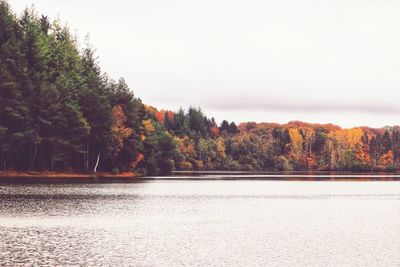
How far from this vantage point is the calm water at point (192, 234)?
21.1 meters

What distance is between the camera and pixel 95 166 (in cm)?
10275

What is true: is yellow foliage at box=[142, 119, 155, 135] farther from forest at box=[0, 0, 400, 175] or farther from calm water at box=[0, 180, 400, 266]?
calm water at box=[0, 180, 400, 266]

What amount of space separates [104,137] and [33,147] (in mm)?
14160

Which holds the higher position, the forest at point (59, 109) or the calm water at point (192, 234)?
the forest at point (59, 109)

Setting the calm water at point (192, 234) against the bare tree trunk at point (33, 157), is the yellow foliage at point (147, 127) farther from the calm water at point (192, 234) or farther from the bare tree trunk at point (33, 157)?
the calm water at point (192, 234)

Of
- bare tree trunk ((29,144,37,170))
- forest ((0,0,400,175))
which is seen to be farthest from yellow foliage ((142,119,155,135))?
bare tree trunk ((29,144,37,170))

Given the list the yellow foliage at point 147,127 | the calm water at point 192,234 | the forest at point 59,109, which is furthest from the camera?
the yellow foliage at point 147,127

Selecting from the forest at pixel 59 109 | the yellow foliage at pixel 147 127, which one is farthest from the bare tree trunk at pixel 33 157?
the yellow foliage at pixel 147 127

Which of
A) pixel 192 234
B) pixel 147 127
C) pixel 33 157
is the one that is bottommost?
pixel 192 234

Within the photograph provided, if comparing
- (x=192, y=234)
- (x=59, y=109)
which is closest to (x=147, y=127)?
(x=59, y=109)

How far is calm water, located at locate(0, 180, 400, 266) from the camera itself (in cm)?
2109

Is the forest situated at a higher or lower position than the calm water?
higher

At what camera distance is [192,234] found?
2803 centimetres

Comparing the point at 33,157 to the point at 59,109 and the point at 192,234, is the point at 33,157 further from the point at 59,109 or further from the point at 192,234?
the point at 192,234
